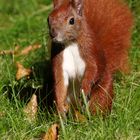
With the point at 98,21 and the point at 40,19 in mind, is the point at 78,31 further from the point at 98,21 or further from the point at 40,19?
the point at 40,19

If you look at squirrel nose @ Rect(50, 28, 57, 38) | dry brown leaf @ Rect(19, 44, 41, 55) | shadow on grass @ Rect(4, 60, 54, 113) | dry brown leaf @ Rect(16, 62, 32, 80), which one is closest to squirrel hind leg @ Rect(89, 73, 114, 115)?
shadow on grass @ Rect(4, 60, 54, 113)

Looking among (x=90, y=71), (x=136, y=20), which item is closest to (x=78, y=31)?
(x=90, y=71)

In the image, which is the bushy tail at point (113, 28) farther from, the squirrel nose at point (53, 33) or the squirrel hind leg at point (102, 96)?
the squirrel nose at point (53, 33)

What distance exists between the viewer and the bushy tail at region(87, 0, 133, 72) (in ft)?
16.2

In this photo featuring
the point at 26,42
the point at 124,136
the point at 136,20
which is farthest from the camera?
the point at 26,42

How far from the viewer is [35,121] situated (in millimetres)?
4566

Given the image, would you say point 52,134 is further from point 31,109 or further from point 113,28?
point 113,28

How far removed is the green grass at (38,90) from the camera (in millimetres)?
4262

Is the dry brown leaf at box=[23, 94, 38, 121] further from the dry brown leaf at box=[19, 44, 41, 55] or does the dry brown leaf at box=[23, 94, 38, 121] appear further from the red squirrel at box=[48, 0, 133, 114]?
the dry brown leaf at box=[19, 44, 41, 55]

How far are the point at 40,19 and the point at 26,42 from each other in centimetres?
57

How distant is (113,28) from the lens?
5027 millimetres

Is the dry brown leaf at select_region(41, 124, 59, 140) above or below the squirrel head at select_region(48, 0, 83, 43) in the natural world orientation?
below

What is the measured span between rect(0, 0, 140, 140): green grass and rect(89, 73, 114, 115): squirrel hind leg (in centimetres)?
7

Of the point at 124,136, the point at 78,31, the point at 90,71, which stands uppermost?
the point at 78,31
